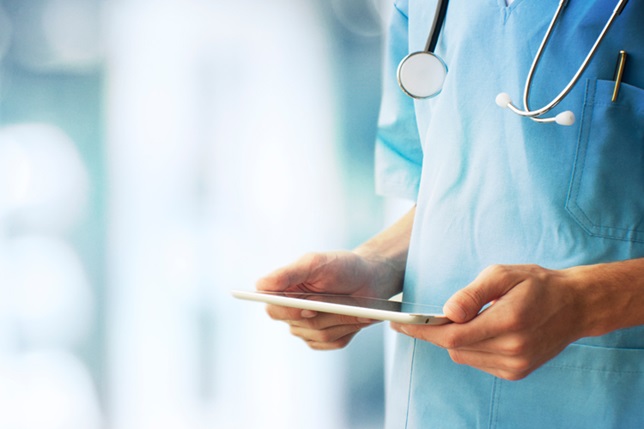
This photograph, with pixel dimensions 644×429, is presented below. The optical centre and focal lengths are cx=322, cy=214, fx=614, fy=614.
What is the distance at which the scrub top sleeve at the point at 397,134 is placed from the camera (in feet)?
2.81

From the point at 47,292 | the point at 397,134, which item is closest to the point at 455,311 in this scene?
the point at 397,134

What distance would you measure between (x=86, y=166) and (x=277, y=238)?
0.59m

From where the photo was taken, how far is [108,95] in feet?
5.69

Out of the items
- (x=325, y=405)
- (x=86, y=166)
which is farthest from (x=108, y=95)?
(x=325, y=405)

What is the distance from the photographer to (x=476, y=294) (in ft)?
1.62

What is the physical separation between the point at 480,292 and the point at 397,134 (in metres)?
0.42

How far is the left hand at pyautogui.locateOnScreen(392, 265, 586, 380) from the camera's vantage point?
49 cm

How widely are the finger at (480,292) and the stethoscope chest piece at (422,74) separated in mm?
256

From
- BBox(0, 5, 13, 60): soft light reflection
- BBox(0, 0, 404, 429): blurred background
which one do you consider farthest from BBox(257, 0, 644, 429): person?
BBox(0, 5, 13, 60): soft light reflection

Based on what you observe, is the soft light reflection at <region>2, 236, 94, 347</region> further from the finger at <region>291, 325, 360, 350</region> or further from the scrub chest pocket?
the scrub chest pocket

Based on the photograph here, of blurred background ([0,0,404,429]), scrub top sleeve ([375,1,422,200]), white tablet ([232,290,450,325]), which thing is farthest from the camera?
blurred background ([0,0,404,429])

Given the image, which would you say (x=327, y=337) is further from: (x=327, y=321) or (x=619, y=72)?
(x=619, y=72)

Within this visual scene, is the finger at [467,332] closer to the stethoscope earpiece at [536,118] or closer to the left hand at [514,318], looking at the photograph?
the left hand at [514,318]

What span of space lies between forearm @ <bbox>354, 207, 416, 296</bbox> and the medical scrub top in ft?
0.19
